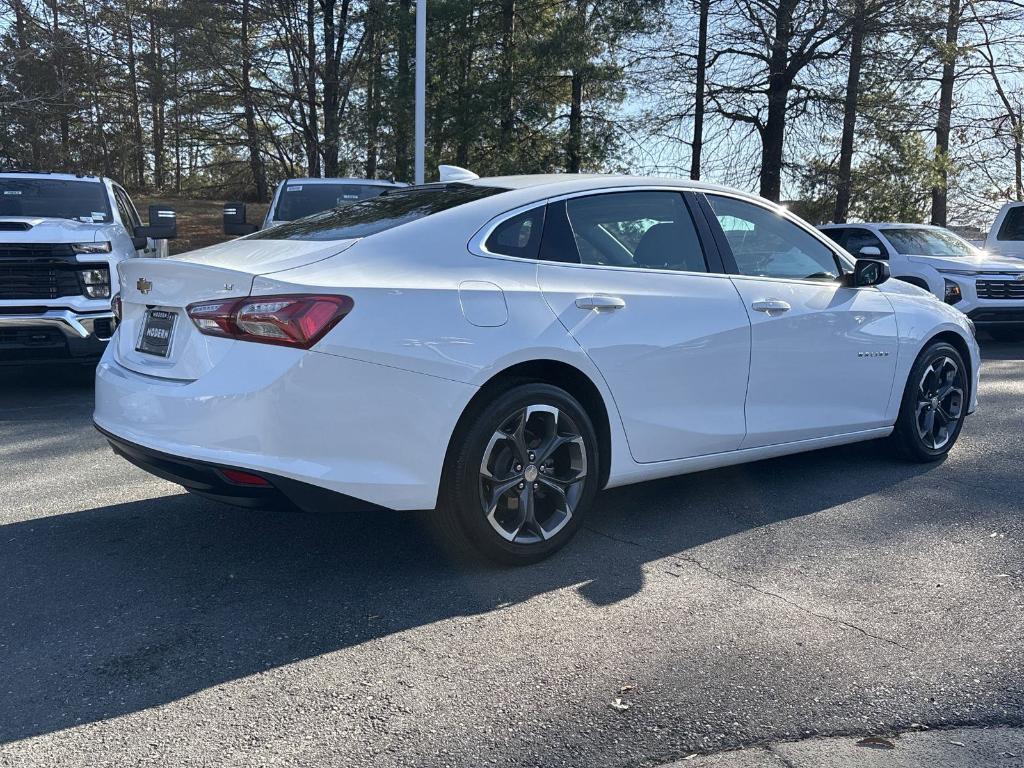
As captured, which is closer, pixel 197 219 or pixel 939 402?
pixel 939 402

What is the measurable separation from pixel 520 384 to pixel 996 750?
2.04 m

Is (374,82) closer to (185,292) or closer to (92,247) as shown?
(92,247)

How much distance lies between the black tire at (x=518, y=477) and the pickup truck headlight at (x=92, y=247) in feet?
17.0

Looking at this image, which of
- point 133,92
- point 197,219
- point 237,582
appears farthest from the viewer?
point 197,219

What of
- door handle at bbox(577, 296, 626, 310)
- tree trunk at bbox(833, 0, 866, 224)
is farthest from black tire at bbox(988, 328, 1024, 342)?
door handle at bbox(577, 296, 626, 310)

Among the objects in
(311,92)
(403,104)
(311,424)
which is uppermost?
(311,92)

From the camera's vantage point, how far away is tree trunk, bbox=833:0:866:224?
18391 millimetres

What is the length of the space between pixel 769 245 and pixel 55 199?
7118 mm

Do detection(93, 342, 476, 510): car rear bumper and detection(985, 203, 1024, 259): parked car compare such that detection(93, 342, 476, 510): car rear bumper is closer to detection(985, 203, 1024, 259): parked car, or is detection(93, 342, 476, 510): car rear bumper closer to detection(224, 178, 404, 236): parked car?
detection(224, 178, 404, 236): parked car

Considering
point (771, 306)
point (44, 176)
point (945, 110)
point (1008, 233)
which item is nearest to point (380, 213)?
point (771, 306)

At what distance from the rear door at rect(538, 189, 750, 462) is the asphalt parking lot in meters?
0.54

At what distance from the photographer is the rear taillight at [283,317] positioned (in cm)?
335

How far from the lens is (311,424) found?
3.36m

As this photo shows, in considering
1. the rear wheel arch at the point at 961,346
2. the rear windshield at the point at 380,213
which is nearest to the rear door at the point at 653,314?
the rear windshield at the point at 380,213
